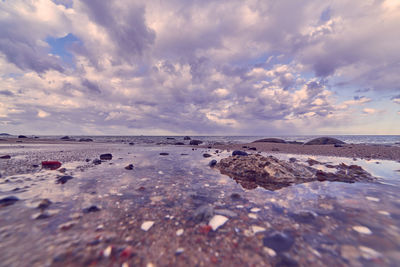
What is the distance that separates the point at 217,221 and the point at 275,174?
3537 mm

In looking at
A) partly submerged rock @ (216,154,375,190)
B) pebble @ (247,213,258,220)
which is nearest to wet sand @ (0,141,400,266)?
pebble @ (247,213,258,220)

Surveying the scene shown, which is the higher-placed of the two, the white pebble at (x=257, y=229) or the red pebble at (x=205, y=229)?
the white pebble at (x=257, y=229)

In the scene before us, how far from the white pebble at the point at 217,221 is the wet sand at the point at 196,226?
4cm

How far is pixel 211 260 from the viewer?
174cm

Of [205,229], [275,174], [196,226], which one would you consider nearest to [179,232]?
[196,226]

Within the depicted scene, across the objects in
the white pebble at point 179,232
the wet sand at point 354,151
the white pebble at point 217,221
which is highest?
the wet sand at point 354,151

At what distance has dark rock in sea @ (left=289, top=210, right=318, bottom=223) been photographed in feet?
8.46

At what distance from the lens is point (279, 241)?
205cm

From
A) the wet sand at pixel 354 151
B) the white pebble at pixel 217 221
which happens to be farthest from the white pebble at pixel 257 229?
the wet sand at pixel 354 151

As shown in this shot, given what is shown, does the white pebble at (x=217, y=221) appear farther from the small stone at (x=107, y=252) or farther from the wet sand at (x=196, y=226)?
the small stone at (x=107, y=252)

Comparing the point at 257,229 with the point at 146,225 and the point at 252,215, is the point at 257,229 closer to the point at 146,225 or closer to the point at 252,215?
the point at 252,215

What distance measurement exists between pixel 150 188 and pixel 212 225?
7.66ft

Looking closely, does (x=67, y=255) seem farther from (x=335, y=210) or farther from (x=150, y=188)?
(x=335, y=210)

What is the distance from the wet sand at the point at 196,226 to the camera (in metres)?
1.74
